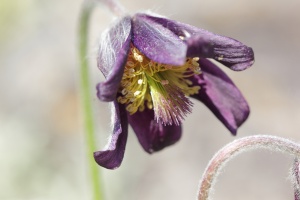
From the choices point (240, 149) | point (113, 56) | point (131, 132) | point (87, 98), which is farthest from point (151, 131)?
point (131, 132)

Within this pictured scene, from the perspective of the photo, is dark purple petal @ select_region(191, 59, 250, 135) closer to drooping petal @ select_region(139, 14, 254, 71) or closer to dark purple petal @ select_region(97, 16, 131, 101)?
drooping petal @ select_region(139, 14, 254, 71)

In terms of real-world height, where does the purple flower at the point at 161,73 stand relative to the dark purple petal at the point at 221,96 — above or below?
above

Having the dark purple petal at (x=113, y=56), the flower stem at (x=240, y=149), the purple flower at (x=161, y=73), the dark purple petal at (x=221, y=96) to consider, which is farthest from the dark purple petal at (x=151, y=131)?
the flower stem at (x=240, y=149)

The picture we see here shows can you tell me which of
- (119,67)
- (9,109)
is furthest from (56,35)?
(119,67)

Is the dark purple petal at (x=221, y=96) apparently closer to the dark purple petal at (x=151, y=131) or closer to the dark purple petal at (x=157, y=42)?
the dark purple petal at (x=151, y=131)

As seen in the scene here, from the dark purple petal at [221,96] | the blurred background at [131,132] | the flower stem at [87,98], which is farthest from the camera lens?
the blurred background at [131,132]

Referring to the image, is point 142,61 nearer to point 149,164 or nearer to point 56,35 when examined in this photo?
point 149,164

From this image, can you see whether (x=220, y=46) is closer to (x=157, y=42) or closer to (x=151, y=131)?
(x=157, y=42)
